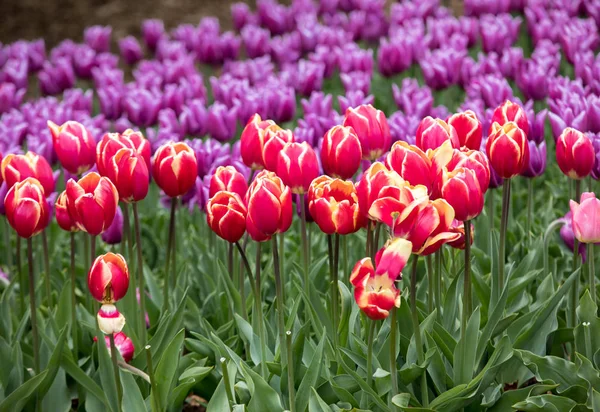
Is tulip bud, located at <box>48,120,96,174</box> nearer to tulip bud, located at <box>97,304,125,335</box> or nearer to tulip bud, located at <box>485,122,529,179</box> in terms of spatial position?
tulip bud, located at <box>97,304,125,335</box>

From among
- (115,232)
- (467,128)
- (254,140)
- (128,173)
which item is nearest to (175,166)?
(128,173)

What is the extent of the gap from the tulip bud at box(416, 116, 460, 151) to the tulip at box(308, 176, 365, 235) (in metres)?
0.31

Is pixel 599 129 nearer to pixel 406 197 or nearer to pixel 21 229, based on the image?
pixel 406 197

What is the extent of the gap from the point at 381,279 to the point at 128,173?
3.13ft

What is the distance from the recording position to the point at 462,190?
200 centimetres

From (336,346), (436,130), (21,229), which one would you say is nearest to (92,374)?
(21,229)

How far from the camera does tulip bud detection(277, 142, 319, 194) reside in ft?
7.54

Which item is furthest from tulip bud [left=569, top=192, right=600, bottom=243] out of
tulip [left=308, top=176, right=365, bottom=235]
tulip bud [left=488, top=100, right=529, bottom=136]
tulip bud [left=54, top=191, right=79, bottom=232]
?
tulip bud [left=54, top=191, right=79, bottom=232]

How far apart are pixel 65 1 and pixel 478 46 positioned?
4.68 metres

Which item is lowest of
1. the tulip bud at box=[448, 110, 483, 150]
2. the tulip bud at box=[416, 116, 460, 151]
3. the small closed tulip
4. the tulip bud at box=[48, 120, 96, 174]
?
the tulip bud at box=[48, 120, 96, 174]

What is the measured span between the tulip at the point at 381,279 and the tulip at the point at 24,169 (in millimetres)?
1264

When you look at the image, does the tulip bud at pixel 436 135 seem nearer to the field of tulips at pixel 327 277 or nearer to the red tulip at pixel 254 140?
the field of tulips at pixel 327 277

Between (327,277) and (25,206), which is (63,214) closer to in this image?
(25,206)

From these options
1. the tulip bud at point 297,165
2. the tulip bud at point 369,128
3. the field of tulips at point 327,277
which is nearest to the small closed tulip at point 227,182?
the field of tulips at point 327,277
